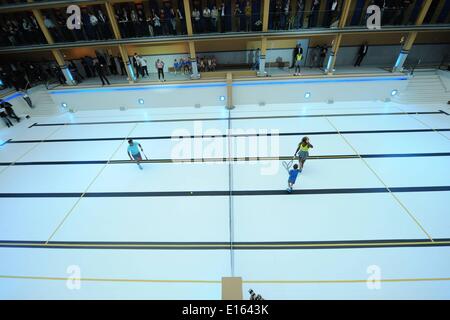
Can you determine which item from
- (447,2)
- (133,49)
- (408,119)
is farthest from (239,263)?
(447,2)

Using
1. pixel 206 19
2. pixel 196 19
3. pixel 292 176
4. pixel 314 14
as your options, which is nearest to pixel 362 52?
pixel 314 14

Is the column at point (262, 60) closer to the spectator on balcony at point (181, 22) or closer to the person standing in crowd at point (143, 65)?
the spectator on balcony at point (181, 22)

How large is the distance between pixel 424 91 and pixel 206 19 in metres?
11.8

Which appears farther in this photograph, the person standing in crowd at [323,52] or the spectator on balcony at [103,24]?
the person standing in crowd at [323,52]

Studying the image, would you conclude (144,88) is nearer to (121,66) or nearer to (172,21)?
(121,66)

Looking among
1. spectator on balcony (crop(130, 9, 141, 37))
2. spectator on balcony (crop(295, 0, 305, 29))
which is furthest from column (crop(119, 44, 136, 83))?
spectator on balcony (crop(295, 0, 305, 29))

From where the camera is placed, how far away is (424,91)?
10.7 meters

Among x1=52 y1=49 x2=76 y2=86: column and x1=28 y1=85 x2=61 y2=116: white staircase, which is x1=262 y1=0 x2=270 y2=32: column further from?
x1=28 y1=85 x2=61 y2=116: white staircase

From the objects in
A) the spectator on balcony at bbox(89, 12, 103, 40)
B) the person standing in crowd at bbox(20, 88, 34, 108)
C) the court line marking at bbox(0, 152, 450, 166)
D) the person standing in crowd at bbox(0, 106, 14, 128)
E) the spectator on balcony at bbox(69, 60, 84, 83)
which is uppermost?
the spectator on balcony at bbox(89, 12, 103, 40)

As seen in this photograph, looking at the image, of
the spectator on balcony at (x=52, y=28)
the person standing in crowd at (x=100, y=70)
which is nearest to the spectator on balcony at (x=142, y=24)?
the person standing in crowd at (x=100, y=70)

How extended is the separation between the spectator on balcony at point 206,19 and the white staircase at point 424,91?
10494 millimetres

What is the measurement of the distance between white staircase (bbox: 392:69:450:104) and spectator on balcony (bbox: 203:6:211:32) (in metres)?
10.5

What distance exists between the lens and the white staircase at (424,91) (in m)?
10.6

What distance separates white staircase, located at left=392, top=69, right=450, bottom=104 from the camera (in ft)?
34.7
